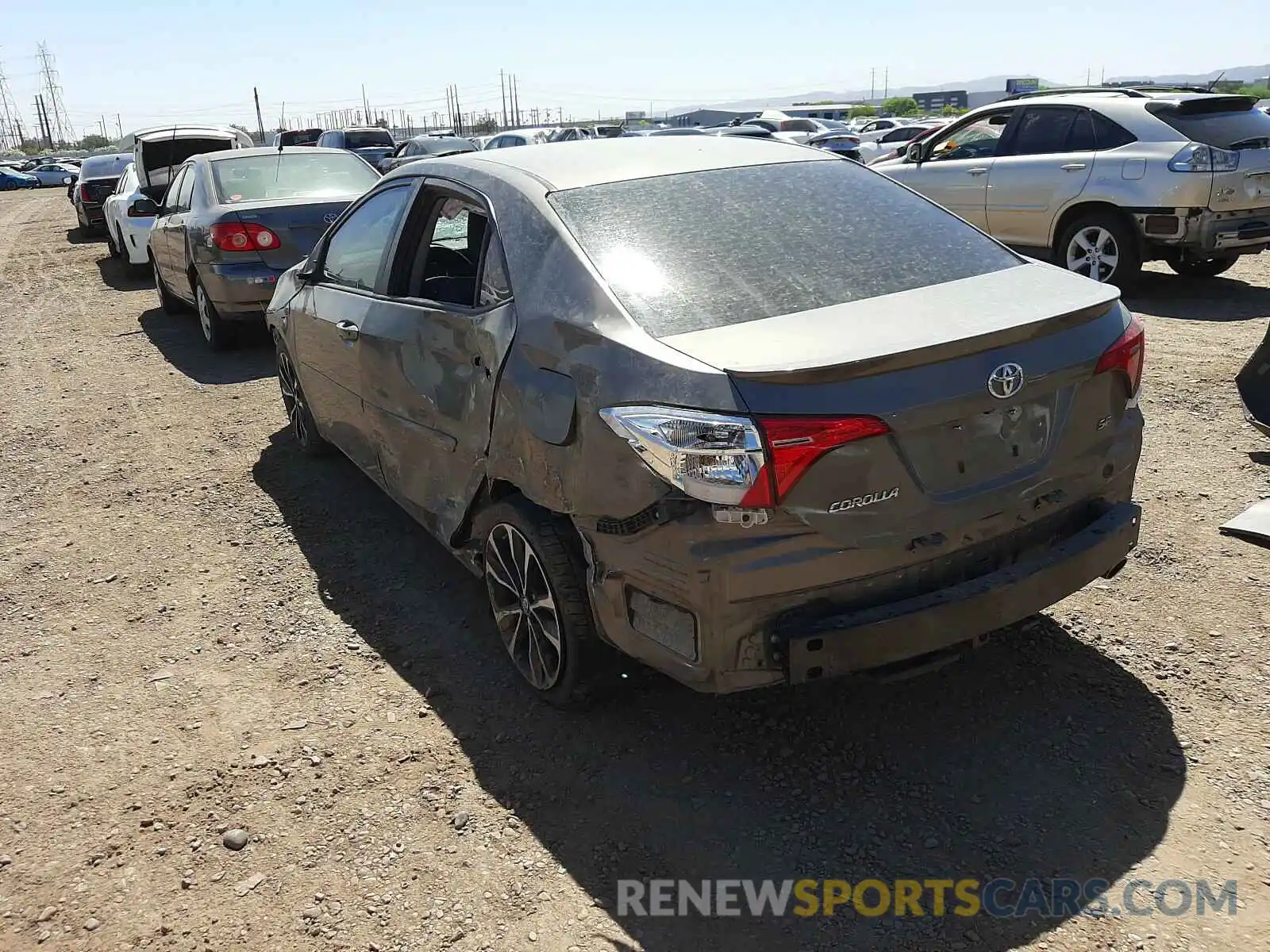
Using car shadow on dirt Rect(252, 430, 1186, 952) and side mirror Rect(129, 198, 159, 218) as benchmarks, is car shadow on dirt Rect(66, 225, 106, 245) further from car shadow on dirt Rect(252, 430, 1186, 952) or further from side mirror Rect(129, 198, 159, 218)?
car shadow on dirt Rect(252, 430, 1186, 952)

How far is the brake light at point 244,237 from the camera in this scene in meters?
8.06

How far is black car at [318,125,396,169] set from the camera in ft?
93.6

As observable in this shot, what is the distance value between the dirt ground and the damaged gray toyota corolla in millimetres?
449

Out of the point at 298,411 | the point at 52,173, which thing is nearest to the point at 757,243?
the point at 298,411

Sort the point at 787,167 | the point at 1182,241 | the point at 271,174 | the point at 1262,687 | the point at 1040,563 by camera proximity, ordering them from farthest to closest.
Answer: the point at 271,174 < the point at 1182,241 < the point at 787,167 < the point at 1262,687 < the point at 1040,563

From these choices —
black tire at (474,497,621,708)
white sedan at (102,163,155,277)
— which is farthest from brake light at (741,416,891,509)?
white sedan at (102,163,155,277)

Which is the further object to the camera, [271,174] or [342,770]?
[271,174]

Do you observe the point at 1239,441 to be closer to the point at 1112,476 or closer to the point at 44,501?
the point at 1112,476

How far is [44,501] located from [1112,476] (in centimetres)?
538

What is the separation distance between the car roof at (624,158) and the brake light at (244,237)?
4.57m

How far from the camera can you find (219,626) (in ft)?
13.6

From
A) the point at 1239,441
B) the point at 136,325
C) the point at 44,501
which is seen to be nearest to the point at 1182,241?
the point at 1239,441

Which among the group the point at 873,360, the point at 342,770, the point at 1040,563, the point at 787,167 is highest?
the point at 787,167

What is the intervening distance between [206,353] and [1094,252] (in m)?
7.71
